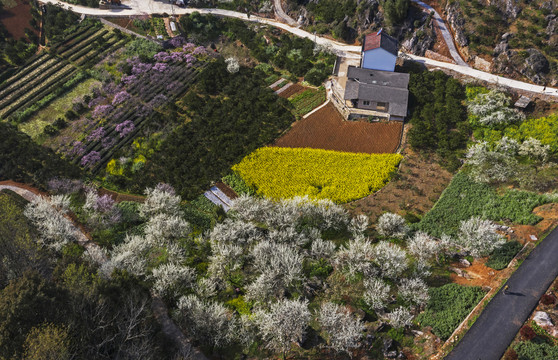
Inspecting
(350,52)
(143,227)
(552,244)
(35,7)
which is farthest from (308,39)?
(35,7)

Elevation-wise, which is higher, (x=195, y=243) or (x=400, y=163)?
(x=400, y=163)

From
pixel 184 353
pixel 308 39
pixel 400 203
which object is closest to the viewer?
pixel 184 353

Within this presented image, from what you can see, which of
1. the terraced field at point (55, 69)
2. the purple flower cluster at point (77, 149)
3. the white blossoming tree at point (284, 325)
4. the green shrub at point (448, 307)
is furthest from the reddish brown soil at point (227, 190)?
the terraced field at point (55, 69)

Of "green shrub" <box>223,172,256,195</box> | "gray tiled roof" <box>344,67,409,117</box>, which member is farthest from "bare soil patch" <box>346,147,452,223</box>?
"green shrub" <box>223,172,256,195</box>

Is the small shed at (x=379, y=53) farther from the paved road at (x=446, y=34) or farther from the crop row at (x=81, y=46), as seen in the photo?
the crop row at (x=81, y=46)

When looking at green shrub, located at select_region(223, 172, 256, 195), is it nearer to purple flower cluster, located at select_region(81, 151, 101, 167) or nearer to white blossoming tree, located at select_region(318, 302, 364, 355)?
purple flower cluster, located at select_region(81, 151, 101, 167)

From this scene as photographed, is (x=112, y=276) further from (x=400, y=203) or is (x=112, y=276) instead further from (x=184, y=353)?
(x=400, y=203)
